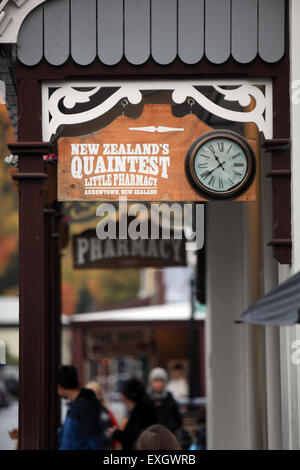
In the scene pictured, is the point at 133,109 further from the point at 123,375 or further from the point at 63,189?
the point at 123,375

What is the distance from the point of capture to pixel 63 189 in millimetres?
6410

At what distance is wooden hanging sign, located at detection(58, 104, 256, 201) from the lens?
6.39 metres

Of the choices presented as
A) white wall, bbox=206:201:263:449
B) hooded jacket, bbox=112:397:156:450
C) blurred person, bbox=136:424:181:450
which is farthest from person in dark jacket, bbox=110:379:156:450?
blurred person, bbox=136:424:181:450

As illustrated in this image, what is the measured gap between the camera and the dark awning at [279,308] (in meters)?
4.52

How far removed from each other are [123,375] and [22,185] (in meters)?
50.4

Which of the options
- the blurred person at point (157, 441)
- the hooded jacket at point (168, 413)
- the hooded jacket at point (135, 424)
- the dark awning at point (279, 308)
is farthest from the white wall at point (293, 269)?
the hooded jacket at point (168, 413)

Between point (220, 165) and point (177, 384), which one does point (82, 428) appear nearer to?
point (220, 165)

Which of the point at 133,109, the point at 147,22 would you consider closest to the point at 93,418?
the point at 133,109

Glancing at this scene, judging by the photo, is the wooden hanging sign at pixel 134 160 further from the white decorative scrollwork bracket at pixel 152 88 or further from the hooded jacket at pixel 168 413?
the hooded jacket at pixel 168 413

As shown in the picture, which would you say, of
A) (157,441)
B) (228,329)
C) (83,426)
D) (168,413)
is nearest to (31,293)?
(157,441)

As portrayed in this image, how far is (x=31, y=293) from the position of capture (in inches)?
245

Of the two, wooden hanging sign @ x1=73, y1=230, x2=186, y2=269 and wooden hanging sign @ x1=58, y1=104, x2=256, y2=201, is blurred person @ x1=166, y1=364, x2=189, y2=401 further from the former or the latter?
wooden hanging sign @ x1=58, y1=104, x2=256, y2=201

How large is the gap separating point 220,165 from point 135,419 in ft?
11.6
